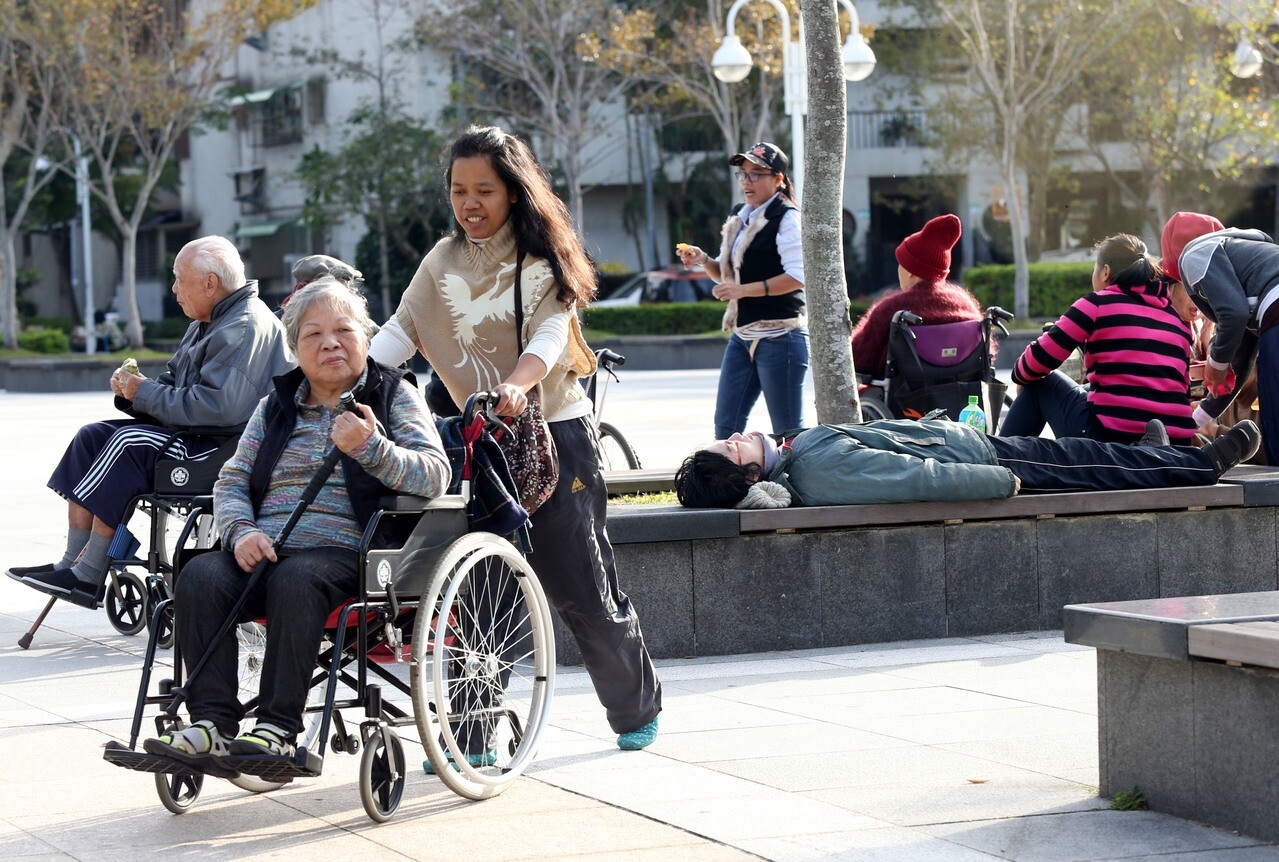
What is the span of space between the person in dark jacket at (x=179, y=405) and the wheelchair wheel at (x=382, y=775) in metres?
3.16

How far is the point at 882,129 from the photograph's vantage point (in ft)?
144

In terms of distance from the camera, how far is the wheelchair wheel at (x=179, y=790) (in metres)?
4.67

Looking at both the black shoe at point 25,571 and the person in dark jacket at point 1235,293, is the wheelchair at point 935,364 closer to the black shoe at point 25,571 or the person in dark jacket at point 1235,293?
the person in dark jacket at point 1235,293

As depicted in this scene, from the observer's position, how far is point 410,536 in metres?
4.64

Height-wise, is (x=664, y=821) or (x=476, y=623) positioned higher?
(x=476, y=623)

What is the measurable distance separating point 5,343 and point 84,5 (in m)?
6.92

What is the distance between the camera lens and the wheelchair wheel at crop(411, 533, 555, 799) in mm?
4602

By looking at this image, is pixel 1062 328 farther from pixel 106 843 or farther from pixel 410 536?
pixel 106 843

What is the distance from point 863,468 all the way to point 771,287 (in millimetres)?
2405

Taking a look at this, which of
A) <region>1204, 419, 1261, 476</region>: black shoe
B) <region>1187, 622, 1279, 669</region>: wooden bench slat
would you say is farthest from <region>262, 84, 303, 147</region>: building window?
<region>1187, 622, 1279, 669</region>: wooden bench slat

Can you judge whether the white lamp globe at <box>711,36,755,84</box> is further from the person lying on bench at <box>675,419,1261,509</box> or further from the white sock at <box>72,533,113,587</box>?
the white sock at <box>72,533,113,587</box>

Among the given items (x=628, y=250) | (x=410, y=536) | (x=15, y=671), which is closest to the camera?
(x=410, y=536)

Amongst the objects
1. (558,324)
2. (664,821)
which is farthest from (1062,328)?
(664,821)

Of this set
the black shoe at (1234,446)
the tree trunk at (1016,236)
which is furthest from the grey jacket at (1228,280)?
the tree trunk at (1016,236)
